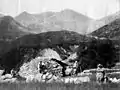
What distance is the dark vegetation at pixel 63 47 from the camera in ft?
32.1

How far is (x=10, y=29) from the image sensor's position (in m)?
12.3

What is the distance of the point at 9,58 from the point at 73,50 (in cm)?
236

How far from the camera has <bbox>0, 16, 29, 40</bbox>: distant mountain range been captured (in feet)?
39.2

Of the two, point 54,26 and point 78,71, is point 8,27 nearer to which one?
point 54,26

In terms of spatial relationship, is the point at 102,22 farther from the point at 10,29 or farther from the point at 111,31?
the point at 10,29

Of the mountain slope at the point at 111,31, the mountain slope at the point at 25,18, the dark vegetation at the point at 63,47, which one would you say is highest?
the mountain slope at the point at 25,18

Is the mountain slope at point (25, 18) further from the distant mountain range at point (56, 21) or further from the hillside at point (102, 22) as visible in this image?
the hillside at point (102, 22)

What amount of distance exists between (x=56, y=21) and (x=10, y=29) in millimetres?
2066

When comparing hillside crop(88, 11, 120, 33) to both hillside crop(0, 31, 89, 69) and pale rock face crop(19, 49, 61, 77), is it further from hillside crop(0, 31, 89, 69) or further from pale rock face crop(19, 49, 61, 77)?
pale rock face crop(19, 49, 61, 77)

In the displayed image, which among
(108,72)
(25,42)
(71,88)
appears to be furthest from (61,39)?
(71,88)

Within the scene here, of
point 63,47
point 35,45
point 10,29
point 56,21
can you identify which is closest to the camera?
point 63,47

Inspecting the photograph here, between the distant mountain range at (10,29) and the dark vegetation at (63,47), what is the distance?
2.42 feet

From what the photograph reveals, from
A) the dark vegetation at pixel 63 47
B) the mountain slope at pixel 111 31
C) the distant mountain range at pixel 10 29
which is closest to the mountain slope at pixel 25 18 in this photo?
the distant mountain range at pixel 10 29

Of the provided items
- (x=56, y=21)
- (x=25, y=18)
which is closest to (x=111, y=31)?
(x=56, y=21)
